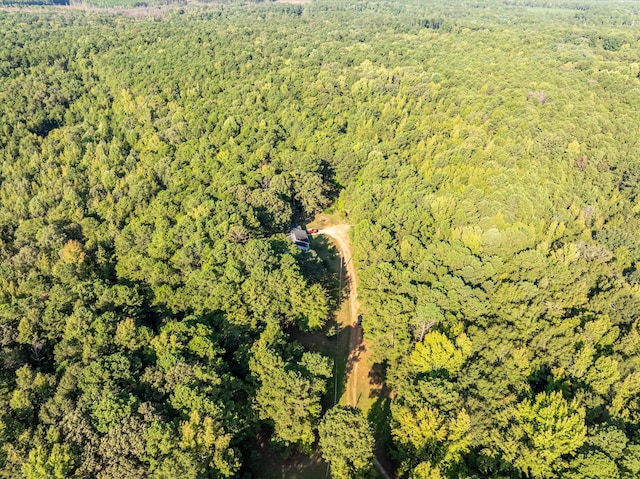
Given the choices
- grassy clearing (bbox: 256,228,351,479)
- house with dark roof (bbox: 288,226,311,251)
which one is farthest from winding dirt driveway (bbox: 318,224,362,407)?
house with dark roof (bbox: 288,226,311,251)

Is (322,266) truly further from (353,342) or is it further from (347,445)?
(347,445)

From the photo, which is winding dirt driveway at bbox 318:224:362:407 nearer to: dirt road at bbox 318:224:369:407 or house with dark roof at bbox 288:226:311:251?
dirt road at bbox 318:224:369:407

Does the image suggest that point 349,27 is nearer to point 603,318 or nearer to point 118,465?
point 603,318

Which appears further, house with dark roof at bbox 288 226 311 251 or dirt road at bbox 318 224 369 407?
house with dark roof at bbox 288 226 311 251

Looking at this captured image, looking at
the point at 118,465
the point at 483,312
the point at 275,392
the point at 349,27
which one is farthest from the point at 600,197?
the point at 349,27

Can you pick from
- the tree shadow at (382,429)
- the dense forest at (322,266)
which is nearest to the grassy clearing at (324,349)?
the dense forest at (322,266)

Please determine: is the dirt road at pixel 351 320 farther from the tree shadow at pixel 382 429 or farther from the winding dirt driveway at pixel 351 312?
the tree shadow at pixel 382 429
